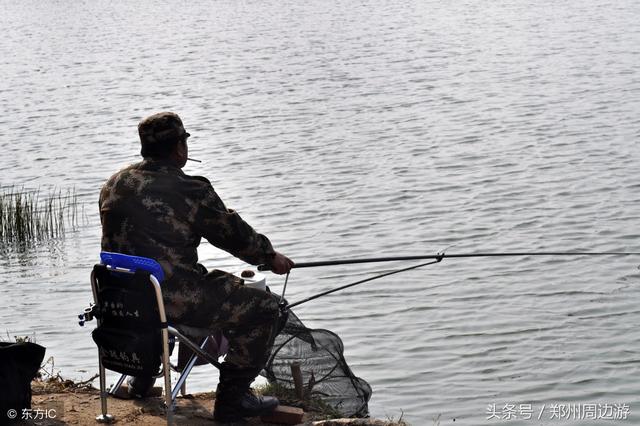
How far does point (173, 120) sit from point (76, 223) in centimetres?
727

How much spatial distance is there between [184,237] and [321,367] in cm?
119

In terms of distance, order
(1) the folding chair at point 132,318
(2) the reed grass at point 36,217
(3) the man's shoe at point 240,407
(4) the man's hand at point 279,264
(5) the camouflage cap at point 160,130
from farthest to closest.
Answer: (2) the reed grass at point 36,217
(3) the man's shoe at point 240,407
(4) the man's hand at point 279,264
(5) the camouflage cap at point 160,130
(1) the folding chair at point 132,318

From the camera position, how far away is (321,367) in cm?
591

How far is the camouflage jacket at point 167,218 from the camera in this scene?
5.09 m

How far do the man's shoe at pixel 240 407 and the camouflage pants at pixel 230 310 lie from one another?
173 millimetres

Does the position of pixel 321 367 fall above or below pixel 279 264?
below

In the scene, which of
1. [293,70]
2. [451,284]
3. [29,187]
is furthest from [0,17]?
[451,284]

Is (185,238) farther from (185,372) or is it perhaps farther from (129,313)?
(185,372)

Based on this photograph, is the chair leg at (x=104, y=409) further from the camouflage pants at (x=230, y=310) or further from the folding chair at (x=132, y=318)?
the camouflage pants at (x=230, y=310)

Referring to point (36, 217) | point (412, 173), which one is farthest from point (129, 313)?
point (412, 173)

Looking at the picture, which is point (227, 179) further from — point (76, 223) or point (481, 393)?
point (481, 393)

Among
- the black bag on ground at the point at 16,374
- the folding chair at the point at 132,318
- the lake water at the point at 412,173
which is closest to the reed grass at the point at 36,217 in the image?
the lake water at the point at 412,173

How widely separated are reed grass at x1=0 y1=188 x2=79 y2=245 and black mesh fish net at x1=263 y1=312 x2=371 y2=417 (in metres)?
6.20

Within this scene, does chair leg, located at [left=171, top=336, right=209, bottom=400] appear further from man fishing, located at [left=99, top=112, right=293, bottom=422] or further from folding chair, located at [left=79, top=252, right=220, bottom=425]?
man fishing, located at [left=99, top=112, right=293, bottom=422]
